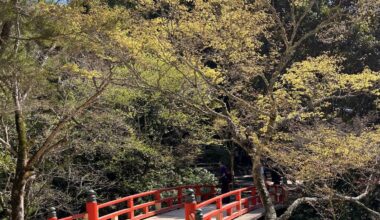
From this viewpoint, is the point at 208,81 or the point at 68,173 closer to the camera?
the point at 208,81

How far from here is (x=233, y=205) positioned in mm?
14000

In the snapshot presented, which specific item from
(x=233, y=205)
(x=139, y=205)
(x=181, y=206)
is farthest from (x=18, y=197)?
(x=181, y=206)

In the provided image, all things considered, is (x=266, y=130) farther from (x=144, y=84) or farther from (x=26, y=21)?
(x=26, y=21)

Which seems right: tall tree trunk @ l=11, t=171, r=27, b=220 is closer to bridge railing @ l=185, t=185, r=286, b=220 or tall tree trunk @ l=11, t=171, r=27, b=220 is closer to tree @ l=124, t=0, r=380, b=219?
bridge railing @ l=185, t=185, r=286, b=220

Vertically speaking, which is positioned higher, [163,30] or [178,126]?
[163,30]

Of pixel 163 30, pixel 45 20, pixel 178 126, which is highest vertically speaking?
pixel 163 30

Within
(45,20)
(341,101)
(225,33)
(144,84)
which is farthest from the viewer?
(341,101)

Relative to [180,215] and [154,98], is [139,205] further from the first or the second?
[154,98]

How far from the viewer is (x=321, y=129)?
12859mm

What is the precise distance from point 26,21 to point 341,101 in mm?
15228

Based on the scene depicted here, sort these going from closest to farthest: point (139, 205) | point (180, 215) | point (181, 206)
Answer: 1. point (139, 205)
2. point (180, 215)
3. point (181, 206)

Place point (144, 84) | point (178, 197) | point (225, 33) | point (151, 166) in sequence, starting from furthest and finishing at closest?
point (151, 166) → point (178, 197) → point (144, 84) → point (225, 33)

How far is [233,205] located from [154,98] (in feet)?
20.0

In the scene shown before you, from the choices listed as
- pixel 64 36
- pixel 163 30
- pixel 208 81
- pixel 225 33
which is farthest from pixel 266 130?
pixel 64 36
